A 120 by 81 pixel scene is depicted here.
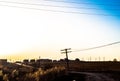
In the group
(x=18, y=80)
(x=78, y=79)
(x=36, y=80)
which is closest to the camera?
(x=36, y=80)

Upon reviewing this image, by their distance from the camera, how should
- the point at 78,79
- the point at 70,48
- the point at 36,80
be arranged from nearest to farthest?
the point at 36,80 < the point at 78,79 < the point at 70,48

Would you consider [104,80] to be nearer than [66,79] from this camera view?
Yes

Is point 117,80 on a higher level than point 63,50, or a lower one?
lower

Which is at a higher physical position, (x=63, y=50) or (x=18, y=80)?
(x=63, y=50)

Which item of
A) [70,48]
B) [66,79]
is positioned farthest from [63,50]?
[66,79]

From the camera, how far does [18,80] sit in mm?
34125

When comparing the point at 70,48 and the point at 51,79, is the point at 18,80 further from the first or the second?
the point at 70,48

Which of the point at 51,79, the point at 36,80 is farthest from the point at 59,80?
the point at 36,80

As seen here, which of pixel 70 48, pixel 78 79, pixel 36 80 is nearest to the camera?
pixel 36 80

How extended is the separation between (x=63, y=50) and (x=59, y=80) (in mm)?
29630

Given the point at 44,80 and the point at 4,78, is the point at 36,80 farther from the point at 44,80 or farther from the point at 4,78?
the point at 4,78

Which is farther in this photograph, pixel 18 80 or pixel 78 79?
pixel 78 79

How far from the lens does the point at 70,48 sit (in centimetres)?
6431

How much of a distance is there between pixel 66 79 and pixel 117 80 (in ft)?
27.1
